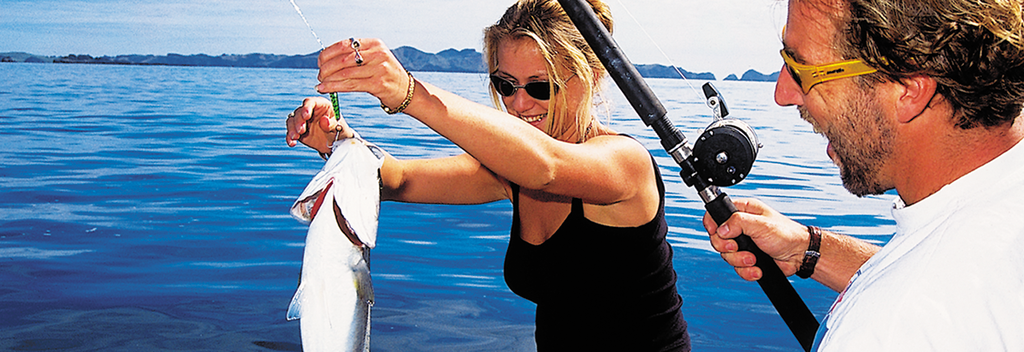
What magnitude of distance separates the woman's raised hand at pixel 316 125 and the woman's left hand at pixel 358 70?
12.6 inches

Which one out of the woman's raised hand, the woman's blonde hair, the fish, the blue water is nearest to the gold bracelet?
the fish

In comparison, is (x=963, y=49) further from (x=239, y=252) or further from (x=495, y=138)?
(x=239, y=252)

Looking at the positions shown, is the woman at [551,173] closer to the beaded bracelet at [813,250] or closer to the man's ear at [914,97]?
the beaded bracelet at [813,250]

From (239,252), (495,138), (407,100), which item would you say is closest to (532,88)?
(495,138)

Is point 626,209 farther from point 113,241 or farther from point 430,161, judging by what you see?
point 113,241

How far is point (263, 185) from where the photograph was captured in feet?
32.9

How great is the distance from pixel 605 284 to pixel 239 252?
552 centimetres

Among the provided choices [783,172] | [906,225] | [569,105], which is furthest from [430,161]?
[783,172]

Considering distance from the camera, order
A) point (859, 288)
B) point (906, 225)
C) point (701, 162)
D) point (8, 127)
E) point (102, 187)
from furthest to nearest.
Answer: point (8, 127), point (102, 187), point (701, 162), point (906, 225), point (859, 288)

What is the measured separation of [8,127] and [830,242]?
16.6 metres

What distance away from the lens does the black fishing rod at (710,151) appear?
220 cm

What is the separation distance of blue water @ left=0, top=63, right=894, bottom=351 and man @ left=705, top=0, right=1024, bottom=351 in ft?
5.64

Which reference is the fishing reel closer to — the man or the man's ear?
the man

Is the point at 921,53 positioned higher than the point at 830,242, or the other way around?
the point at 921,53
